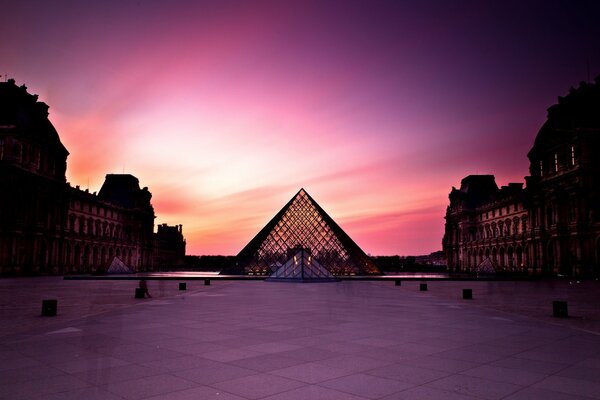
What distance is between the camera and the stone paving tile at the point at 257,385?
4.50m

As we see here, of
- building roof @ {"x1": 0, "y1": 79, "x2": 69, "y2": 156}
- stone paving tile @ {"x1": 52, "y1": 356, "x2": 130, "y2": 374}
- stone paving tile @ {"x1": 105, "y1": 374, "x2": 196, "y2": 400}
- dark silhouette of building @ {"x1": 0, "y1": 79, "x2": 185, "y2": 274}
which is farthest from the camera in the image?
building roof @ {"x1": 0, "y1": 79, "x2": 69, "y2": 156}

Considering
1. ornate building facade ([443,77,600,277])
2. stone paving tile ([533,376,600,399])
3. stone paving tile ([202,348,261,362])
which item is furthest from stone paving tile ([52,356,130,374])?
ornate building facade ([443,77,600,277])

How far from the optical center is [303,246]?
37.6 meters

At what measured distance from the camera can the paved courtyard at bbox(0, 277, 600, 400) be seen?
4609 mm

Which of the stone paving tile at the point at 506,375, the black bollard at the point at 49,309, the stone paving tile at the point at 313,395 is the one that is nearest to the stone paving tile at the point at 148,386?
the stone paving tile at the point at 313,395

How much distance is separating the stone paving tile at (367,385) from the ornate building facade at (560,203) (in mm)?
45342

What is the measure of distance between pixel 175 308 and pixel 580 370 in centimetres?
984

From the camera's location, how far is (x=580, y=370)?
215 inches

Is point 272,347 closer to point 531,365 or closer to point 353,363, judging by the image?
point 353,363

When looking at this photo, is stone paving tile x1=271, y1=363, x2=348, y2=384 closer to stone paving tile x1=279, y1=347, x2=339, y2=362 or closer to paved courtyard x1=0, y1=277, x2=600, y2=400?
paved courtyard x1=0, y1=277, x2=600, y2=400

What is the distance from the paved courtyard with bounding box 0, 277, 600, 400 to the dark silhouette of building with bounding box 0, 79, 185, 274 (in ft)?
113

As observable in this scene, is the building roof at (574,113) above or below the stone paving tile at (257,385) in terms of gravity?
above

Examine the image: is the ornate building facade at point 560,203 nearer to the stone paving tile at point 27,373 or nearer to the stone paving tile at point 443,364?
the stone paving tile at point 443,364

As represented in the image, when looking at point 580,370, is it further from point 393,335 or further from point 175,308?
point 175,308
